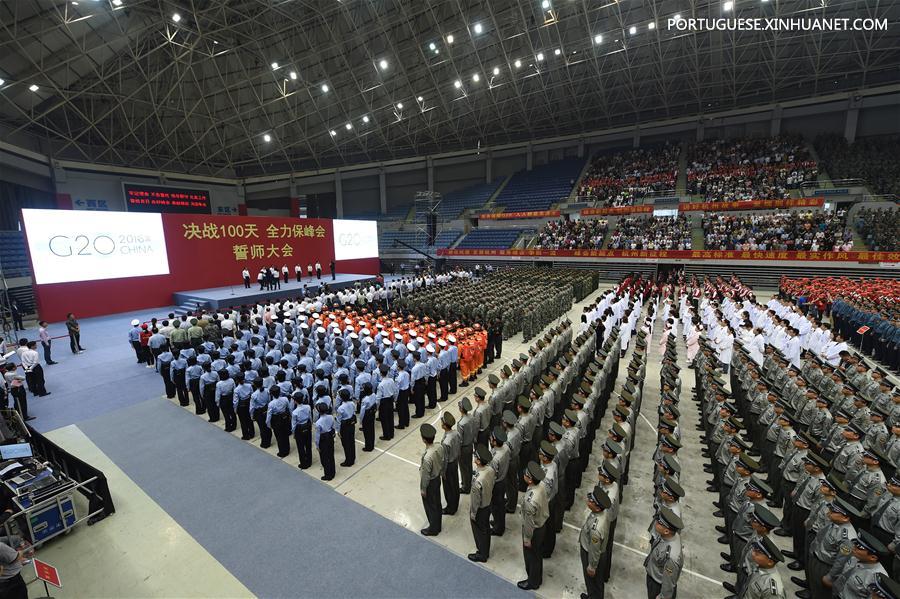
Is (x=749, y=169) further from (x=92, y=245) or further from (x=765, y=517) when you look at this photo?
(x=92, y=245)

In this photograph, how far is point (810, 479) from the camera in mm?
3918

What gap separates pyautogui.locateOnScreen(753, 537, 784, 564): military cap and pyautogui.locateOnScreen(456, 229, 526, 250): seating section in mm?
26345

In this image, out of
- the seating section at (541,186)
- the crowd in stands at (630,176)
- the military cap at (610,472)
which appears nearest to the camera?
the military cap at (610,472)

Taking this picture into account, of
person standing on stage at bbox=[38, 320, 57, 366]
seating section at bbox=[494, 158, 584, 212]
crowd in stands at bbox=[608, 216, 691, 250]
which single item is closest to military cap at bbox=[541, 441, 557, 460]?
person standing on stage at bbox=[38, 320, 57, 366]

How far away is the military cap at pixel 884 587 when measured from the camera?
8.39 feet

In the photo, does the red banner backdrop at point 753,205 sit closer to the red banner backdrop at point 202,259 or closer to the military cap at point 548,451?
the red banner backdrop at point 202,259

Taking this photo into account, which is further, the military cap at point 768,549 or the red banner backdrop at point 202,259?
the red banner backdrop at point 202,259

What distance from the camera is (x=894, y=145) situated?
2323 cm

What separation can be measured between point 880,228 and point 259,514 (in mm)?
27946

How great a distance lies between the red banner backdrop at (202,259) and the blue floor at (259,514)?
371 inches

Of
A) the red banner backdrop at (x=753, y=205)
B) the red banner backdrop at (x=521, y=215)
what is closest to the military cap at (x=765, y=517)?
the red banner backdrop at (x=753, y=205)

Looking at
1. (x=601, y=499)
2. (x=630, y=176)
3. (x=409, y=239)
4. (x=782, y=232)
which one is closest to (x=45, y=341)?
(x=601, y=499)

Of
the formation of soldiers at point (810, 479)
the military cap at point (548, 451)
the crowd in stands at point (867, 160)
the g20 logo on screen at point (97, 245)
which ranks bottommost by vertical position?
the formation of soldiers at point (810, 479)

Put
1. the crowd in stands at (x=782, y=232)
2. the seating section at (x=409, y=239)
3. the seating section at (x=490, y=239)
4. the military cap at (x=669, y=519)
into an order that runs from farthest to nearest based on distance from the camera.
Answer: the seating section at (x=409, y=239), the seating section at (x=490, y=239), the crowd in stands at (x=782, y=232), the military cap at (x=669, y=519)
